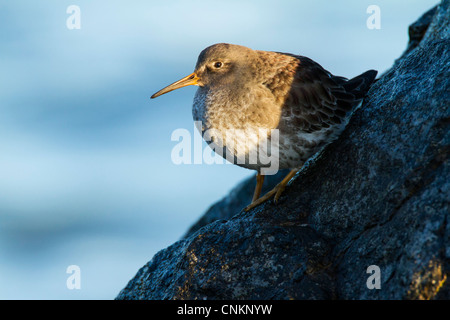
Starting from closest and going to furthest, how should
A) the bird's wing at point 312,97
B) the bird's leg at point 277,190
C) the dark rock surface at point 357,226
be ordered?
the dark rock surface at point 357,226 < the bird's wing at point 312,97 < the bird's leg at point 277,190

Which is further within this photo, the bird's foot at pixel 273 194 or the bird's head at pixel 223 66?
the bird's head at pixel 223 66

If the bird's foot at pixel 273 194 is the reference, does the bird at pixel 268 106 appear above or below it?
above

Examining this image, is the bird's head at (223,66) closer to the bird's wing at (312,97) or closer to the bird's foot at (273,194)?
the bird's wing at (312,97)

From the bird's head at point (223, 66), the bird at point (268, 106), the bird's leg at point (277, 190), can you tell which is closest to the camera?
the bird at point (268, 106)

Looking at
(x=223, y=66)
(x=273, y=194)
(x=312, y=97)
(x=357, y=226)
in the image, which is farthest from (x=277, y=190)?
(x=223, y=66)

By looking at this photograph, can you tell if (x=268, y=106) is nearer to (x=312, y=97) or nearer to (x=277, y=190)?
(x=312, y=97)

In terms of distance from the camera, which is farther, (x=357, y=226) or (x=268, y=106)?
(x=268, y=106)

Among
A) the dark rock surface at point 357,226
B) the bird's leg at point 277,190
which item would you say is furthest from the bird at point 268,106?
the dark rock surface at point 357,226
